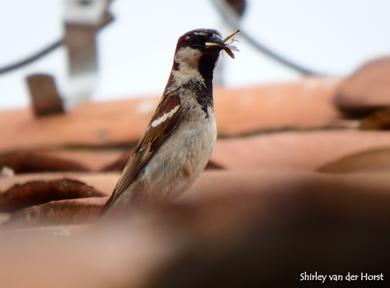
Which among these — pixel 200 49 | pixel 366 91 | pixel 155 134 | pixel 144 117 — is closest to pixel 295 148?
pixel 366 91

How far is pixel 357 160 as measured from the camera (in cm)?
228

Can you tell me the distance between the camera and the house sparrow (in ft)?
6.35

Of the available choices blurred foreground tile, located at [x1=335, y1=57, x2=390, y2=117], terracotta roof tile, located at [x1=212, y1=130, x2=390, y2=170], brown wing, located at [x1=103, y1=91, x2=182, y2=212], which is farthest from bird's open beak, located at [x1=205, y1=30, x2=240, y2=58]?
blurred foreground tile, located at [x1=335, y1=57, x2=390, y2=117]

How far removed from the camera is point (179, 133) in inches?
83.7

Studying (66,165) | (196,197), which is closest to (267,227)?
(196,197)

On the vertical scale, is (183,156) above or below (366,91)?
below

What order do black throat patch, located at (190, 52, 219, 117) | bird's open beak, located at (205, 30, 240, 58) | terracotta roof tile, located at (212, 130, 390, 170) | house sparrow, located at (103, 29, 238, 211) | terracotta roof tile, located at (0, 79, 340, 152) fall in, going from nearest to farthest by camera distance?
bird's open beak, located at (205, 30, 240, 58) < house sparrow, located at (103, 29, 238, 211) < black throat patch, located at (190, 52, 219, 117) < terracotta roof tile, located at (212, 130, 390, 170) < terracotta roof tile, located at (0, 79, 340, 152)

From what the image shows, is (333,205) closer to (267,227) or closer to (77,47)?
(267,227)

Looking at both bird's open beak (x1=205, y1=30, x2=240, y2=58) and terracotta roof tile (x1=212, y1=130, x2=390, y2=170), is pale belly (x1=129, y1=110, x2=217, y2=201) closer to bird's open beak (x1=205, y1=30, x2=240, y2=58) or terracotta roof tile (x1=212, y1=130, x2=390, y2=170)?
bird's open beak (x1=205, y1=30, x2=240, y2=58)

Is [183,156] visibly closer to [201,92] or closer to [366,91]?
[201,92]

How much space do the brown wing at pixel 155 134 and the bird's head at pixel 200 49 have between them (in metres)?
0.07

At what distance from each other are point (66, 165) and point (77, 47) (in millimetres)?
1018

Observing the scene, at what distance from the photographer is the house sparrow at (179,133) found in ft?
6.35

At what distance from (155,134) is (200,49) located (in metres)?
0.20
